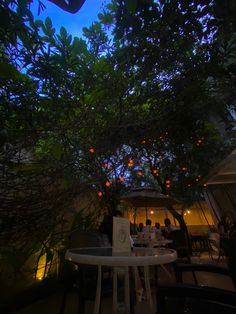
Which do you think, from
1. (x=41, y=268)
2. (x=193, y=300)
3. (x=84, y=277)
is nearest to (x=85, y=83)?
(x=84, y=277)

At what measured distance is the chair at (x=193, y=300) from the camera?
2.76 feet

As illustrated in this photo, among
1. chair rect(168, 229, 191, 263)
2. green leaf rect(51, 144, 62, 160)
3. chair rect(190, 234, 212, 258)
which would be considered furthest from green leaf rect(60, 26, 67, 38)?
chair rect(190, 234, 212, 258)

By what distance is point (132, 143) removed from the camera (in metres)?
4.67

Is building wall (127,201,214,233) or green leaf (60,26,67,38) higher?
building wall (127,201,214,233)

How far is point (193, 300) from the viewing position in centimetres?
106

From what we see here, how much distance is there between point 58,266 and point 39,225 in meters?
1.02

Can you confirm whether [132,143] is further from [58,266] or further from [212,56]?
[58,266]

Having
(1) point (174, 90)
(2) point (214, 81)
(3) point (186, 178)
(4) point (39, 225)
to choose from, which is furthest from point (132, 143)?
(3) point (186, 178)

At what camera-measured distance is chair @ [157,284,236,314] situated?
33.1 inches

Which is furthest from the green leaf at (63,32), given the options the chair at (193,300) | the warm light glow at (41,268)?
the warm light glow at (41,268)

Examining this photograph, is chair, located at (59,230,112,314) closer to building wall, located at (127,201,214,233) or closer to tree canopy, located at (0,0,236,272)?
tree canopy, located at (0,0,236,272)

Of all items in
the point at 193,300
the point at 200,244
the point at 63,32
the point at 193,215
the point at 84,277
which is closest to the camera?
the point at 193,300

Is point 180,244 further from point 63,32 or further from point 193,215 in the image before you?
point 193,215

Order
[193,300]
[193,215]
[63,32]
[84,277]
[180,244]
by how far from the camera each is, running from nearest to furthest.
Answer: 1. [193,300]
2. [84,277]
3. [63,32]
4. [180,244]
5. [193,215]
